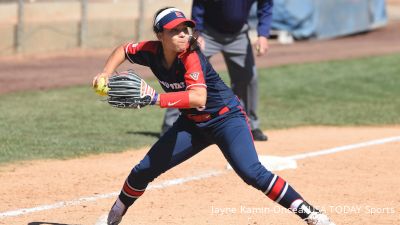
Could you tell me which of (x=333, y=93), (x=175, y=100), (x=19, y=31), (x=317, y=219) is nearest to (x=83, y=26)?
(x=19, y=31)

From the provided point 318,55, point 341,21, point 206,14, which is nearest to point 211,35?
point 206,14

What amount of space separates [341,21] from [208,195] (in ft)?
61.1

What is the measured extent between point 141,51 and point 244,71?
15.0ft

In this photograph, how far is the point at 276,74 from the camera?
17562 millimetres

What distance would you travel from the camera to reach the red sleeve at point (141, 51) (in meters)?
6.32

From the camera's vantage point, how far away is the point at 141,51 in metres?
6.36

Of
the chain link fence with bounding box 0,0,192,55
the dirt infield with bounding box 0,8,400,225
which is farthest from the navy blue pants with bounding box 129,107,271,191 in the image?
the chain link fence with bounding box 0,0,192,55

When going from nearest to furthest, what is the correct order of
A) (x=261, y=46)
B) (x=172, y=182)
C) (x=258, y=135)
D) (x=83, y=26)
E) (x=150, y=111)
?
(x=172, y=182)
(x=261, y=46)
(x=258, y=135)
(x=150, y=111)
(x=83, y=26)

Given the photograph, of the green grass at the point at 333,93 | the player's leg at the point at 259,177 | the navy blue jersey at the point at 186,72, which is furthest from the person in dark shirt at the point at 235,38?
the player's leg at the point at 259,177

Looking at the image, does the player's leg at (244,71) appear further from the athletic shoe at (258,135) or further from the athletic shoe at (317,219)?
the athletic shoe at (317,219)

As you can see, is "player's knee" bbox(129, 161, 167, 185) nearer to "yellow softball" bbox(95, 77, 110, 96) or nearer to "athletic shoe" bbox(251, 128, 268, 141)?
"yellow softball" bbox(95, 77, 110, 96)

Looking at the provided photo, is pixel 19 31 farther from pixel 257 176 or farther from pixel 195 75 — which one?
pixel 257 176

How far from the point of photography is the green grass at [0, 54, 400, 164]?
1049 centimetres

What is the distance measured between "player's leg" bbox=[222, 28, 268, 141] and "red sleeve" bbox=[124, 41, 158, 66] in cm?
420
